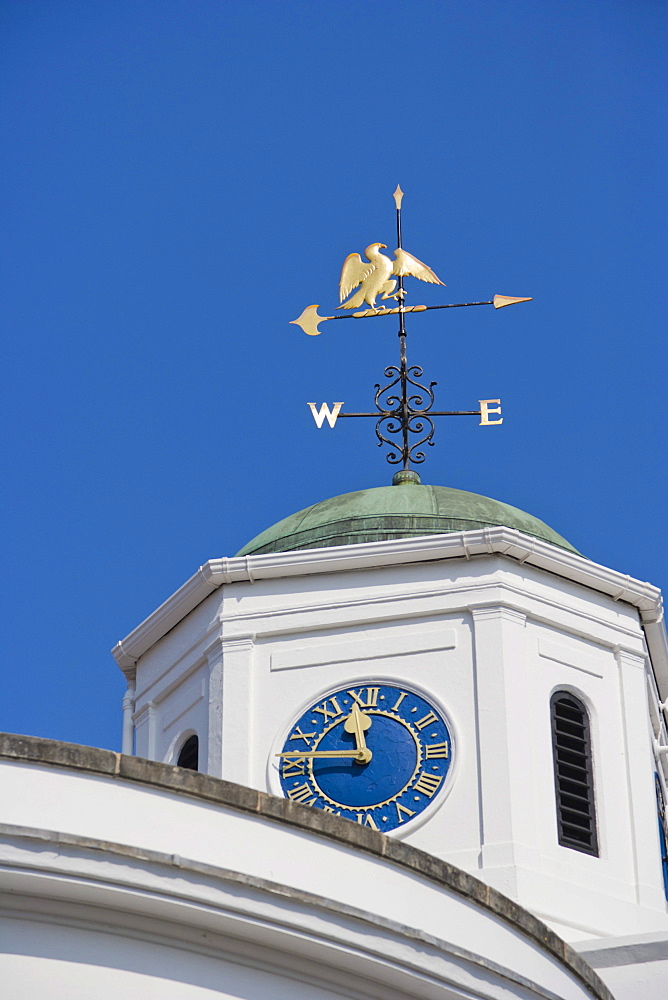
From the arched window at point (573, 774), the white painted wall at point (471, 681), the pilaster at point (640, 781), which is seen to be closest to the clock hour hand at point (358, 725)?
the white painted wall at point (471, 681)

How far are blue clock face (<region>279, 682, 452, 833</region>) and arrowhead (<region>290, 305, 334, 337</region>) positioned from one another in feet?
18.4

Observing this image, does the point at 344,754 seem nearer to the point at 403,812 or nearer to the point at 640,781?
the point at 403,812

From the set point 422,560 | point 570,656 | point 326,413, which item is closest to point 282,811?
point 422,560

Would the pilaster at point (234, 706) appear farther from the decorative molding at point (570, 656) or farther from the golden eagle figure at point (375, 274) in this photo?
the golden eagle figure at point (375, 274)

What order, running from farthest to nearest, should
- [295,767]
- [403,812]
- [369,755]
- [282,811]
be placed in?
[295,767]
[369,755]
[403,812]
[282,811]

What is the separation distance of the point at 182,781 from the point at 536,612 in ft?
32.9

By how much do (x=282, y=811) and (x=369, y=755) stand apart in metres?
8.44

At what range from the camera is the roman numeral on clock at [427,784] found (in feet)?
82.1

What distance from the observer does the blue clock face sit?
81.9 feet

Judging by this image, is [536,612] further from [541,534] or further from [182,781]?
[182,781]

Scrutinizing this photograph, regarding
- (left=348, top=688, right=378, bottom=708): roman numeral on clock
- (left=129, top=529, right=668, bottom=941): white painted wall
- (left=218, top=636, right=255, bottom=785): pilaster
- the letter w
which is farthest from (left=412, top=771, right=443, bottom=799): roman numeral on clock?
the letter w

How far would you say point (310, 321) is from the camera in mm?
29844

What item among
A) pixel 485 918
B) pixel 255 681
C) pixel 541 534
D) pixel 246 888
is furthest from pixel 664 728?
pixel 246 888

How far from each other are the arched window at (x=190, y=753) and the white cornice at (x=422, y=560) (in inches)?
55.2
